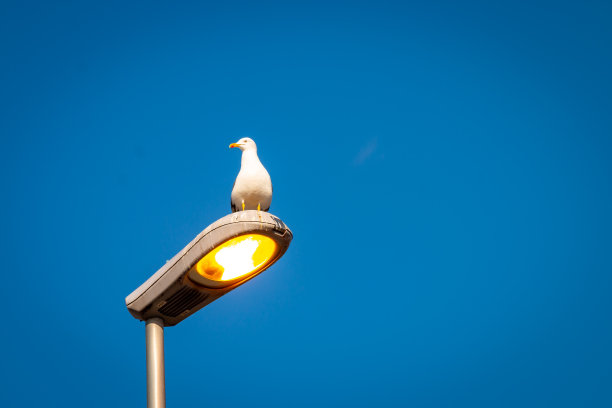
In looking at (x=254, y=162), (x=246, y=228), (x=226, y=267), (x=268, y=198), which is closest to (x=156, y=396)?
(x=226, y=267)

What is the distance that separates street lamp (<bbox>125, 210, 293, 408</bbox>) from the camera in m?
3.87

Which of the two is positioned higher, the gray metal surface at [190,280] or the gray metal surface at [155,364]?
the gray metal surface at [190,280]

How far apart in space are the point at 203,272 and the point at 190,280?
91 mm

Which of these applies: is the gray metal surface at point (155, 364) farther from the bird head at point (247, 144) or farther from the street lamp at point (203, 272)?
the bird head at point (247, 144)

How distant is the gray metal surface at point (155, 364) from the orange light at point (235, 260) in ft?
1.45

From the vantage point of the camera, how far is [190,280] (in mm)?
4145

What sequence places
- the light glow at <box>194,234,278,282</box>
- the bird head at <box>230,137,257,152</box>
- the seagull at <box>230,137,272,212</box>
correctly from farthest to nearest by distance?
the bird head at <box>230,137,257,152</box> < the seagull at <box>230,137,272,212</box> < the light glow at <box>194,234,278,282</box>

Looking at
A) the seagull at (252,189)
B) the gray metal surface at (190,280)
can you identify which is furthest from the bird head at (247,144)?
the gray metal surface at (190,280)

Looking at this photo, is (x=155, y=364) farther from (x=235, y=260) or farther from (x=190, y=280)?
(x=235, y=260)

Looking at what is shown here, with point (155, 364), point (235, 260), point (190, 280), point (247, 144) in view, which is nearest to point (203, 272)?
point (190, 280)

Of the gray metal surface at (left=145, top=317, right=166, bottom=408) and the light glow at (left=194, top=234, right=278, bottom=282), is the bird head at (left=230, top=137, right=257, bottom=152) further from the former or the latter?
the gray metal surface at (left=145, top=317, right=166, bottom=408)

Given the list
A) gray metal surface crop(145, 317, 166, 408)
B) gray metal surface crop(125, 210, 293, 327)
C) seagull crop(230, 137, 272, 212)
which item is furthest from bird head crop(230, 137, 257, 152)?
gray metal surface crop(145, 317, 166, 408)

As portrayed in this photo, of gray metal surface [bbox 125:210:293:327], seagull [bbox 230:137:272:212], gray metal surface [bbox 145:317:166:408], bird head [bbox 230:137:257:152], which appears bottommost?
gray metal surface [bbox 145:317:166:408]

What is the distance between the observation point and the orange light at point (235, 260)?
4059mm
